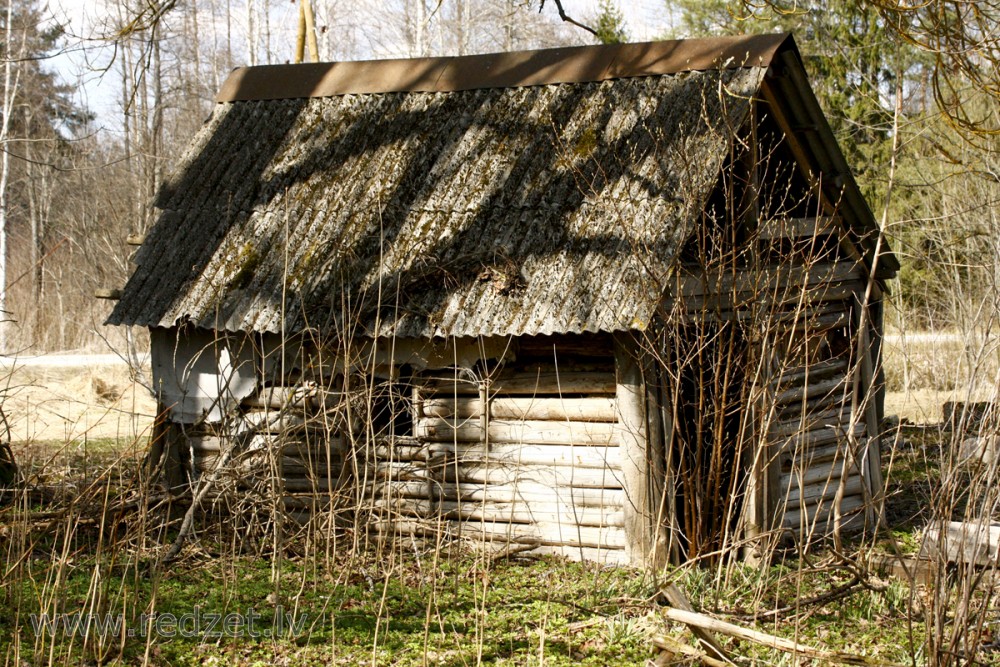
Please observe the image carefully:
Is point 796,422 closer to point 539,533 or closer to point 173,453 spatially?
point 539,533

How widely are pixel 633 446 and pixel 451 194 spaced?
2653 millimetres

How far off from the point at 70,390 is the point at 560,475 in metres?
10.4

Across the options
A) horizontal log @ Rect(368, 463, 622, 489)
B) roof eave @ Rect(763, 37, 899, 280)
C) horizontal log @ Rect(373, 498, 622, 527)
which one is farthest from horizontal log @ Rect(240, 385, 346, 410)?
roof eave @ Rect(763, 37, 899, 280)

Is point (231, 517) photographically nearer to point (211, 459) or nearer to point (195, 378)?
point (211, 459)

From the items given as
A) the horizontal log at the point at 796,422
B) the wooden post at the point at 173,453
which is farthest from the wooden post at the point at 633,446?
the wooden post at the point at 173,453

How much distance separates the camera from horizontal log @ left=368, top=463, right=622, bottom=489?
7.50 meters

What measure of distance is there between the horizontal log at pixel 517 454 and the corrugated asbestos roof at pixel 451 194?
1017 mm

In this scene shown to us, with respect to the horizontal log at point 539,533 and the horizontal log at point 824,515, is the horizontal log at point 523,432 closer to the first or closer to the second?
the horizontal log at point 539,533

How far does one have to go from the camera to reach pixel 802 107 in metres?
8.52

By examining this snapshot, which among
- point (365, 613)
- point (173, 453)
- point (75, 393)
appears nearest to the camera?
point (365, 613)

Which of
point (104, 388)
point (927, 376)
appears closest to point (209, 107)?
point (104, 388)

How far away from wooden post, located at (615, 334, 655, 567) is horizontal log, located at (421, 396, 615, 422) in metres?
0.20

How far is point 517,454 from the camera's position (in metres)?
7.73

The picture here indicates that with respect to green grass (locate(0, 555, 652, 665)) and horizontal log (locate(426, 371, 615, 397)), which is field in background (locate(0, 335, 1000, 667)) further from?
horizontal log (locate(426, 371, 615, 397))
